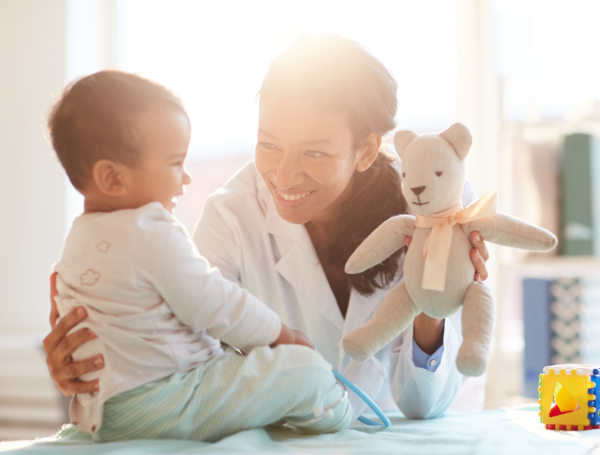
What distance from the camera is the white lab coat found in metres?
1.22

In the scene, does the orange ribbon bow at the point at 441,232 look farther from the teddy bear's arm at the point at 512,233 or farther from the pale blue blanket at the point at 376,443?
the pale blue blanket at the point at 376,443

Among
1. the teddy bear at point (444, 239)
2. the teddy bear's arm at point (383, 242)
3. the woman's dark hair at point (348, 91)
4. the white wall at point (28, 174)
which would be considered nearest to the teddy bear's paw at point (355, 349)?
the teddy bear at point (444, 239)

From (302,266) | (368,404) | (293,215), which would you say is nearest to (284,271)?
(302,266)

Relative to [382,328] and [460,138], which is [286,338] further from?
[460,138]

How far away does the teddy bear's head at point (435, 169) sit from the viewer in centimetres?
76

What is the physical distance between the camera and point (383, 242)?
84 cm

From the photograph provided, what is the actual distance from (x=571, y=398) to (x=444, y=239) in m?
0.41

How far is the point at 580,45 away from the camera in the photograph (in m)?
2.31

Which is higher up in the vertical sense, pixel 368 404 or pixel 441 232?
pixel 441 232

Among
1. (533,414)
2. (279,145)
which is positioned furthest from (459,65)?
(533,414)

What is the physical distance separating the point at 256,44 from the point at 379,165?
1.38 m

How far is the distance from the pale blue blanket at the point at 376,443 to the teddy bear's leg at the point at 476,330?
152mm

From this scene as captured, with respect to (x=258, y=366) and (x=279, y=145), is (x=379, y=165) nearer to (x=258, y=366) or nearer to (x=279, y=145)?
(x=279, y=145)

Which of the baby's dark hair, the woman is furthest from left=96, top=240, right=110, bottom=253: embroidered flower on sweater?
the woman
